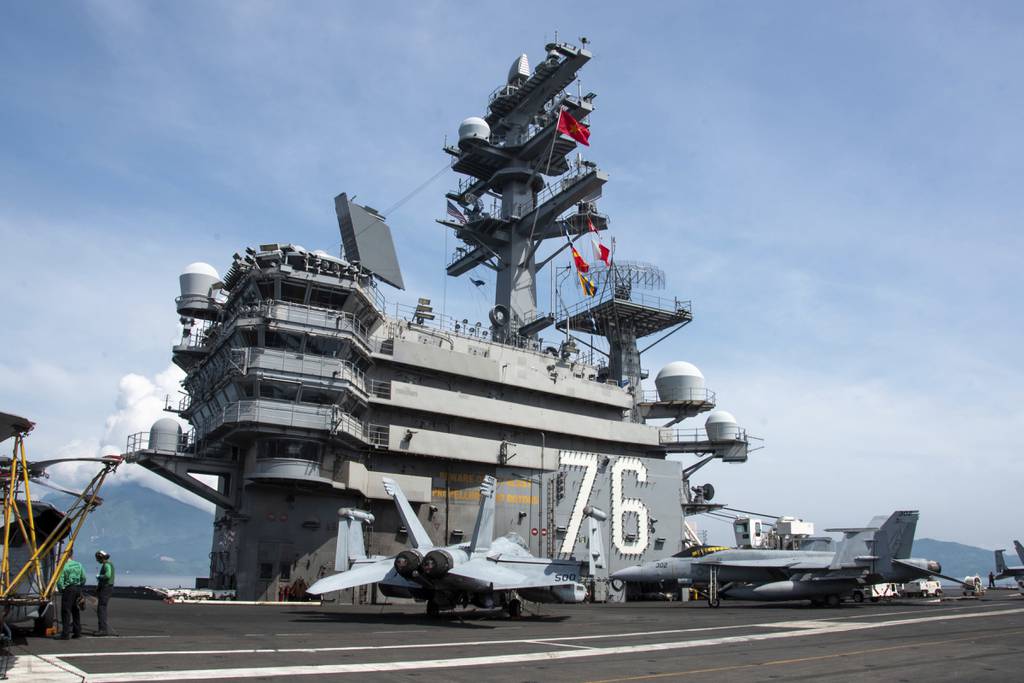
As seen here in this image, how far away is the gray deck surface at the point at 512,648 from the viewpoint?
11672 millimetres

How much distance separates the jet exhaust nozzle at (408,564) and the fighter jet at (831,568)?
16.5 m

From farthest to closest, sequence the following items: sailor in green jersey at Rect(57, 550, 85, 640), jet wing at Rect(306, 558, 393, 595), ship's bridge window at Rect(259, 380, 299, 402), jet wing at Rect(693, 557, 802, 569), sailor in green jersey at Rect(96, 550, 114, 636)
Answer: jet wing at Rect(693, 557, 802, 569), ship's bridge window at Rect(259, 380, 299, 402), jet wing at Rect(306, 558, 393, 595), sailor in green jersey at Rect(96, 550, 114, 636), sailor in green jersey at Rect(57, 550, 85, 640)

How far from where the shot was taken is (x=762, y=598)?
105 feet

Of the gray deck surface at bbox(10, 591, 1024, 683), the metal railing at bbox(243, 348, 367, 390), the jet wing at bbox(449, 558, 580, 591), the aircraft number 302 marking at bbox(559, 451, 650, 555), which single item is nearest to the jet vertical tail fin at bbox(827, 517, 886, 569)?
the gray deck surface at bbox(10, 591, 1024, 683)

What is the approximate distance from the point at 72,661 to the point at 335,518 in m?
21.3

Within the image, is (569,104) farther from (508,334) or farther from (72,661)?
(72,661)

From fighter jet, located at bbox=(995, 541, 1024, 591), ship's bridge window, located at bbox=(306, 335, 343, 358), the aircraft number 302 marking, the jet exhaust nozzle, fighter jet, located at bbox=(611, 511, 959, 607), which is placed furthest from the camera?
fighter jet, located at bbox=(995, 541, 1024, 591)

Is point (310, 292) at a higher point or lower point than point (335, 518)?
higher

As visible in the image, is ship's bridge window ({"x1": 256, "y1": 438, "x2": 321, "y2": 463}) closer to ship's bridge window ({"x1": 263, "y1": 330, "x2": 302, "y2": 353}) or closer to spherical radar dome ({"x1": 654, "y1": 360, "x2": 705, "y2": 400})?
ship's bridge window ({"x1": 263, "y1": 330, "x2": 302, "y2": 353})

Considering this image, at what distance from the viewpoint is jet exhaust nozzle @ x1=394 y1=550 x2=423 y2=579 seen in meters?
21.6

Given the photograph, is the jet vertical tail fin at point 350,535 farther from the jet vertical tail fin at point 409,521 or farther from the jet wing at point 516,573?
the jet wing at point 516,573

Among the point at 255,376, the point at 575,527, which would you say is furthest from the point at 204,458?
the point at 575,527

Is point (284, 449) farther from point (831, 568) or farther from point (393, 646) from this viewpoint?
point (831, 568)

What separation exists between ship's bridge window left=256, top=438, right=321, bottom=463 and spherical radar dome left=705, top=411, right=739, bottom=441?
86.5 feet
